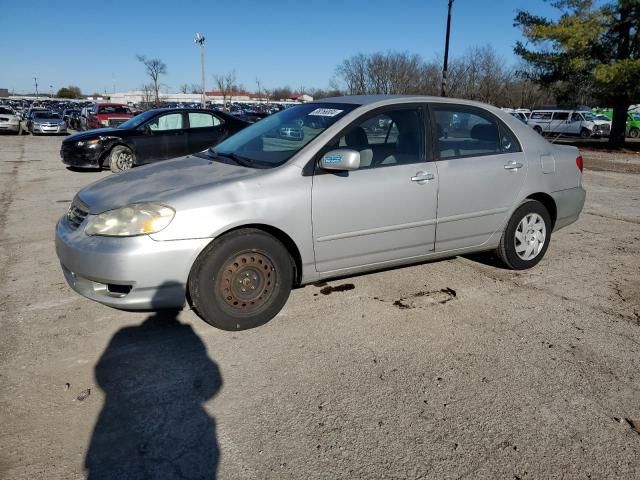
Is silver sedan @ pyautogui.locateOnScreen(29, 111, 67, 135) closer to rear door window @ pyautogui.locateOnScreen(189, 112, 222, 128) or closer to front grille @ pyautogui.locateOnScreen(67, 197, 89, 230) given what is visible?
rear door window @ pyautogui.locateOnScreen(189, 112, 222, 128)

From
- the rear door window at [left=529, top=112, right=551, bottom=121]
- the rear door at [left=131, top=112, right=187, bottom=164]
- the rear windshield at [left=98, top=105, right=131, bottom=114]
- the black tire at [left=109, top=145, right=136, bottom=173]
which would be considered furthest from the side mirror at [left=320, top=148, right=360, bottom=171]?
the rear door window at [left=529, top=112, right=551, bottom=121]

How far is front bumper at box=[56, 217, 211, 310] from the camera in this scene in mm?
3072

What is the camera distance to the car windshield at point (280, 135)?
3768 millimetres

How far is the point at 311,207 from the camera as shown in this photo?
351 centimetres

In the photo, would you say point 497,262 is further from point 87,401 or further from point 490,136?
point 87,401

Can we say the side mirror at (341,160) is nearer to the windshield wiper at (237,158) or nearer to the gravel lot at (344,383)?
the windshield wiper at (237,158)

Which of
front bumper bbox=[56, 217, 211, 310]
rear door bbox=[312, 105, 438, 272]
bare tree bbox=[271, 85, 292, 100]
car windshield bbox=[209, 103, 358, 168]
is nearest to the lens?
front bumper bbox=[56, 217, 211, 310]

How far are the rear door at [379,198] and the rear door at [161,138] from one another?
861 centimetres

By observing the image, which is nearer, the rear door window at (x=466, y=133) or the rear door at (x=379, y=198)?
the rear door at (x=379, y=198)

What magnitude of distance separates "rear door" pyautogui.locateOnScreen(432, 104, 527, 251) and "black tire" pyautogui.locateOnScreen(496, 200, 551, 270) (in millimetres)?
152

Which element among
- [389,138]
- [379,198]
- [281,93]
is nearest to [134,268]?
[379,198]

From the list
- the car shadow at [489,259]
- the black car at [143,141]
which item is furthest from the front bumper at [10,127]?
the car shadow at [489,259]

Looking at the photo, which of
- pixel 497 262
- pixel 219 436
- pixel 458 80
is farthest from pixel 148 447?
pixel 458 80

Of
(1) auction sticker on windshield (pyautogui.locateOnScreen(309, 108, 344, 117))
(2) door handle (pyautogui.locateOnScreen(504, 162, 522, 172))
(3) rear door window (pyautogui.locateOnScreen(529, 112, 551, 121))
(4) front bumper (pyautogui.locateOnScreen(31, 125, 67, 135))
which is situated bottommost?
(2) door handle (pyautogui.locateOnScreen(504, 162, 522, 172))
